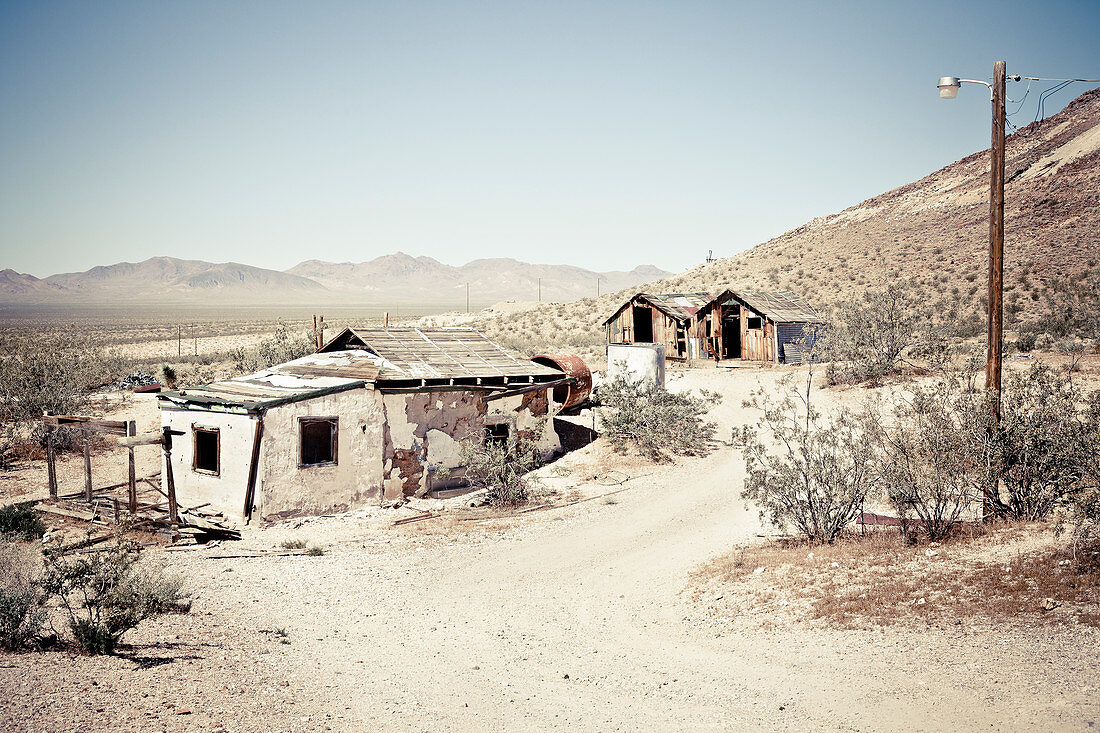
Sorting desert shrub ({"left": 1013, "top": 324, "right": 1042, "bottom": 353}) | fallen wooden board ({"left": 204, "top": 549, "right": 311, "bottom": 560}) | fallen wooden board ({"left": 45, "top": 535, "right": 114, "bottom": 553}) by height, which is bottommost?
fallen wooden board ({"left": 204, "top": 549, "right": 311, "bottom": 560})

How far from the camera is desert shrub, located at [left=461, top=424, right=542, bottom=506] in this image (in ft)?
49.7

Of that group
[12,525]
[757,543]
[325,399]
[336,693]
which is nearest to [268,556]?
[325,399]

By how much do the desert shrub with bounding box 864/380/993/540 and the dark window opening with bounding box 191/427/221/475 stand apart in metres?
11.5

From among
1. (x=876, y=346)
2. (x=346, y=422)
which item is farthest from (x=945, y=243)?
(x=346, y=422)

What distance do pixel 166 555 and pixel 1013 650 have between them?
11158 millimetres

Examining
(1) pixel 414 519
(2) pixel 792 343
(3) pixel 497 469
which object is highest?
(2) pixel 792 343

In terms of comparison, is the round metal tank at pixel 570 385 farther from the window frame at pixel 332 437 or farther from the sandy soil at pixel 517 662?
the sandy soil at pixel 517 662

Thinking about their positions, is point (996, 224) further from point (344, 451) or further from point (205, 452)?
point (205, 452)

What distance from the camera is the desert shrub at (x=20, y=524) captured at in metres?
12.0

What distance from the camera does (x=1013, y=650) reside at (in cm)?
650

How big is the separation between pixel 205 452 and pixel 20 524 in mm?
3198

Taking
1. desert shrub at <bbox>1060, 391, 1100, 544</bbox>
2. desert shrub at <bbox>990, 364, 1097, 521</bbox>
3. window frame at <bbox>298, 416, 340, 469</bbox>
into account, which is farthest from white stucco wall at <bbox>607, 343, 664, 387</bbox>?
desert shrub at <bbox>1060, 391, 1100, 544</bbox>

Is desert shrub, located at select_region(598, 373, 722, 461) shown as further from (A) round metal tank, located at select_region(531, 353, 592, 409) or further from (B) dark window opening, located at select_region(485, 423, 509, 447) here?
(B) dark window opening, located at select_region(485, 423, 509, 447)

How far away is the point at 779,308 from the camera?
3272cm
